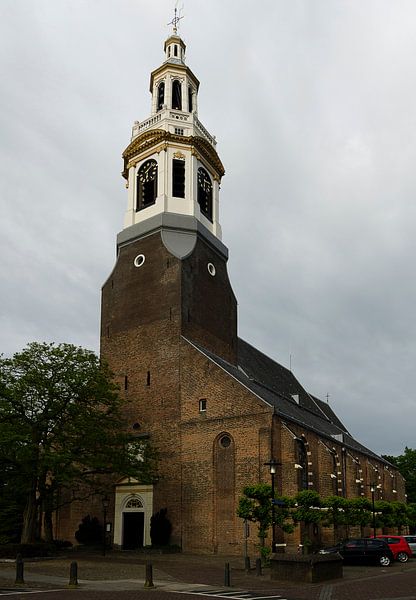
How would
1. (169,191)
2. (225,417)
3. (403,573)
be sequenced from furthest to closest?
(169,191), (225,417), (403,573)

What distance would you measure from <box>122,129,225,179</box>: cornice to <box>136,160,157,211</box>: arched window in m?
1.26

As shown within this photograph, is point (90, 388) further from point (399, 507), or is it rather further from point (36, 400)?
point (399, 507)

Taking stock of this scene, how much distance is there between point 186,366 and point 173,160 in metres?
16.1

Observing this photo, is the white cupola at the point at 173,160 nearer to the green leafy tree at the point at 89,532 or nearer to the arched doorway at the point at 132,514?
the arched doorway at the point at 132,514

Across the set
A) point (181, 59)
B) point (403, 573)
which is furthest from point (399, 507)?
point (181, 59)

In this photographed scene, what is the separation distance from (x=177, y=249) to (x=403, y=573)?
2456 cm

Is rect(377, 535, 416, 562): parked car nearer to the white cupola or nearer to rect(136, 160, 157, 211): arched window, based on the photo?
the white cupola

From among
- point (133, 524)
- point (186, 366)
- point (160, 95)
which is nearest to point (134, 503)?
point (133, 524)

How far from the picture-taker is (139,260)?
4322 cm

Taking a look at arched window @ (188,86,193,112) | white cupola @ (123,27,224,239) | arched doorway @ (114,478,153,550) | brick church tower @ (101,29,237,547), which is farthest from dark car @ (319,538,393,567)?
arched window @ (188,86,193,112)

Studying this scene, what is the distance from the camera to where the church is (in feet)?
113

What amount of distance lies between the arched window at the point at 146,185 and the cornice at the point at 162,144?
1.26m

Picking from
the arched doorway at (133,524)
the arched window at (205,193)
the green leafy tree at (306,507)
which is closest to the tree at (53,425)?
the arched doorway at (133,524)

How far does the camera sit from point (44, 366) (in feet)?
102
